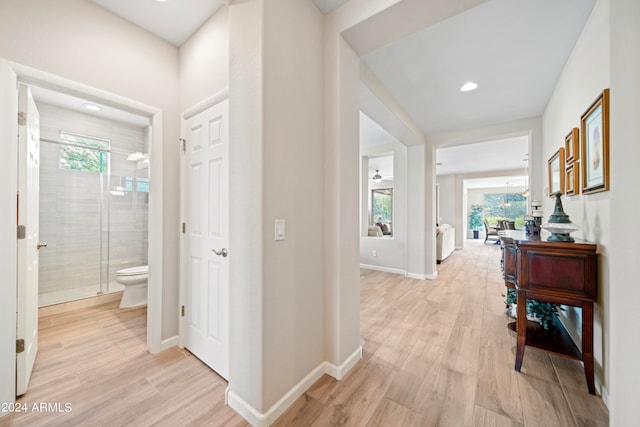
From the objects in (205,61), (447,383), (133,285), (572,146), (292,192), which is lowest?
(447,383)

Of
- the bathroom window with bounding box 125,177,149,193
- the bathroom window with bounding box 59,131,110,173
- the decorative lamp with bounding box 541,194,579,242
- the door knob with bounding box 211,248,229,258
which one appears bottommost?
the door knob with bounding box 211,248,229,258

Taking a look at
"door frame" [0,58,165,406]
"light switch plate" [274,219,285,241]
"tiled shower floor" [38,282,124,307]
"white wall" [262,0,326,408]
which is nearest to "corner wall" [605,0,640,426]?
"white wall" [262,0,326,408]

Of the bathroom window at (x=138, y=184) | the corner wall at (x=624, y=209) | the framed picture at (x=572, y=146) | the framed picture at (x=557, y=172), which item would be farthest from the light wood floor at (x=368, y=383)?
the bathroom window at (x=138, y=184)

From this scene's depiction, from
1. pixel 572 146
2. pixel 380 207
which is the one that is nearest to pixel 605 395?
pixel 572 146

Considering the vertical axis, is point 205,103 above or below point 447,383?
above

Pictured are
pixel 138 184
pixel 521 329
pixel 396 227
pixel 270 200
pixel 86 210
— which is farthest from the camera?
pixel 396 227

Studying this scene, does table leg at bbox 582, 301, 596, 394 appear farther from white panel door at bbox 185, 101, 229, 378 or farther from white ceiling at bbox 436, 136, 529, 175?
white ceiling at bbox 436, 136, 529, 175

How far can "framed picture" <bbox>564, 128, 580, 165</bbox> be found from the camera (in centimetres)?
204

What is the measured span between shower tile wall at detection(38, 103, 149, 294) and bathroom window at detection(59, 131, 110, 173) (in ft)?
0.19

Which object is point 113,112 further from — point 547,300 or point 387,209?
point 387,209

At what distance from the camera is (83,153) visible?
3426 millimetres

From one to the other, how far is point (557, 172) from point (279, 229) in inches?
126

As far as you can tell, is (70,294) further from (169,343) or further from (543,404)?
(543,404)

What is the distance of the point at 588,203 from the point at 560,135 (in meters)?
1.20
